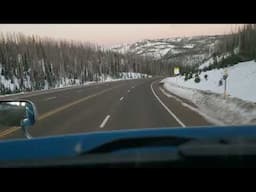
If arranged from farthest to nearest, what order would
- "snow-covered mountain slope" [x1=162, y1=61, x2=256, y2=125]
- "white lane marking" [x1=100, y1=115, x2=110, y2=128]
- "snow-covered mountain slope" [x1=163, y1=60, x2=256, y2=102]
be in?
"snow-covered mountain slope" [x1=163, y1=60, x2=256, y2=102], "snow-covered mountain slope" [x1=162, y1=61, x2=256, y2=125], "white lane marking" [x1=100, y1=115, x2=110, y2=128]

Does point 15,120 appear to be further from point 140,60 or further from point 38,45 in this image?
point 140,60

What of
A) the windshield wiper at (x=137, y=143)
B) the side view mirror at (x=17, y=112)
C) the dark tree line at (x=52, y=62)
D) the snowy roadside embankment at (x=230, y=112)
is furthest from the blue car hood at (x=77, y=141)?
the dark tree line at (x=52, y=62)

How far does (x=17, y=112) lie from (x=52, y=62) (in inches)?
3251

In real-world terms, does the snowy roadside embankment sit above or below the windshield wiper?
below

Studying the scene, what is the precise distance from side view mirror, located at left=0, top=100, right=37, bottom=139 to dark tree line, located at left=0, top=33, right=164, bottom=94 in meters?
38.9

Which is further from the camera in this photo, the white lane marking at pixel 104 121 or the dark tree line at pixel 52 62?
the dark tree line at pixel 52 62

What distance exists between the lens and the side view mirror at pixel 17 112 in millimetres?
3279

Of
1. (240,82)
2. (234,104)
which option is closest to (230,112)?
(234,104)

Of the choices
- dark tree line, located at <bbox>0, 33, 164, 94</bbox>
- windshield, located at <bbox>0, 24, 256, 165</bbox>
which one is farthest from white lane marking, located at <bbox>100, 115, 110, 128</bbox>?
dark tree line, located at <bbox>0, 33, 164, 94</bbox>

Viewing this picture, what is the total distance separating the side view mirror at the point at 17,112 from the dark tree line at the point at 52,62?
3893 centimetres

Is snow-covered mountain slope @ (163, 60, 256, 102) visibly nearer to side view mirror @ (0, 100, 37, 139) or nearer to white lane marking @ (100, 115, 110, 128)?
white lane marking @ (100, 115, 110, 128)

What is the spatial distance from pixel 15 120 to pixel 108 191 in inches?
69.1

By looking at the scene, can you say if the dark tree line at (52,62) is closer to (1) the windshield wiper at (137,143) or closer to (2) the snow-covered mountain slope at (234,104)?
(2) the snow-covered mountain slope at (234,104)

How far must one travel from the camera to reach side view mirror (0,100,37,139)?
10.8 feet
